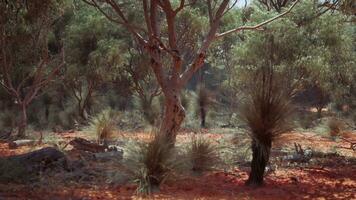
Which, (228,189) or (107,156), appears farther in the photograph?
(107,156)

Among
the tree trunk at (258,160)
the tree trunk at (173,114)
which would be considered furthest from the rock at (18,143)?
the tree trunk at (258,160)

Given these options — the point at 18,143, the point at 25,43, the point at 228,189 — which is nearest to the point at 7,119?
the point at 25,43

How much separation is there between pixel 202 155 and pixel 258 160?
1.35 m

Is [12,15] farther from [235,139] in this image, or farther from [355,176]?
[355,176]

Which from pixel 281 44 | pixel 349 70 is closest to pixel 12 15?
pixel 281 44

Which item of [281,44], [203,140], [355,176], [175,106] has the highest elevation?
[281,44]

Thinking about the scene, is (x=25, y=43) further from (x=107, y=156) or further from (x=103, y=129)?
(x=107, y=156)

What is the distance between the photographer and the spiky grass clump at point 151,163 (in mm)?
6945

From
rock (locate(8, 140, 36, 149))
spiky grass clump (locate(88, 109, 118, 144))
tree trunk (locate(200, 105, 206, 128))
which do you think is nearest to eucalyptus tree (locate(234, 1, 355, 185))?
tree trunk (locate(200, 105, 206, 128))

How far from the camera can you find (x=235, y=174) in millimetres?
8383

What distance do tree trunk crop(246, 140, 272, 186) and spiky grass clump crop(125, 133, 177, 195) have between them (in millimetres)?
1171

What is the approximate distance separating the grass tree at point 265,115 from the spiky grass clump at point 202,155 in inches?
51.5

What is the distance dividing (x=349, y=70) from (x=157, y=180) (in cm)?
1398

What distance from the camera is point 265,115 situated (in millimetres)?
7090
